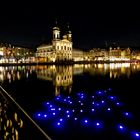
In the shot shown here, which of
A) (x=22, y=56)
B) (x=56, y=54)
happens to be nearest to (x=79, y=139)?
(x=56, y=54)

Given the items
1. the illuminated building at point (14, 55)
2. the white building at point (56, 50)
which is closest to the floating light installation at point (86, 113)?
the illuminated building at point (14, 55)

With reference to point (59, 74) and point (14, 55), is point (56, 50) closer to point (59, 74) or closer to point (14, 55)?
point (14, 55)

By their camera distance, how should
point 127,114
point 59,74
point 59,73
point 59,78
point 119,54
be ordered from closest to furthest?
point 127,114
point 59,78
point 59,74
point 59,73
point 119,54

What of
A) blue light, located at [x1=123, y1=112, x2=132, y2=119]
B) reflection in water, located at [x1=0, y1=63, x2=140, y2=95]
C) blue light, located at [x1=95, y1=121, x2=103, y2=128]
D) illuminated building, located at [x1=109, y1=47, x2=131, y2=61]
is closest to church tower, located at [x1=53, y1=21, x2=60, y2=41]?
illuminated building, located at [x1=109, y1=47, x2=131, y2=61]

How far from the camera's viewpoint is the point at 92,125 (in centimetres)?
925

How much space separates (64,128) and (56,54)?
89.4 meters

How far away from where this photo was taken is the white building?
324ft

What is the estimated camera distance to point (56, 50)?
99.1m

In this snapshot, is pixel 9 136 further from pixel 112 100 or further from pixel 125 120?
pixel 112 100

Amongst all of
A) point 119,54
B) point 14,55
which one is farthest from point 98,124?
point 119,54

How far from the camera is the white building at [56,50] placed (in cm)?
9875

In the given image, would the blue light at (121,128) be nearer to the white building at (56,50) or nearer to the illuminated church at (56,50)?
the illuminated church at (56,50)

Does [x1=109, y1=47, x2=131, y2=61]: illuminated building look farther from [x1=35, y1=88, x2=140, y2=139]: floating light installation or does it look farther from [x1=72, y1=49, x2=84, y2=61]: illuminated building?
[x1=35, y1=88, x2=140, y2=139]: floating light installation

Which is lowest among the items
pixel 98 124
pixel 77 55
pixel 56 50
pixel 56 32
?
pixel 98 124
